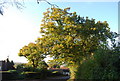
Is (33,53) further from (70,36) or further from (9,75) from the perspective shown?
(70,36)

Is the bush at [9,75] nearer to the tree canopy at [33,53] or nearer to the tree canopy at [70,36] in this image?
the tree canopy at [33,53]

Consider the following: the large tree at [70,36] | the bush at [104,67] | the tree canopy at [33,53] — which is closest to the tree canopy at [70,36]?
the large tree at [70,36]

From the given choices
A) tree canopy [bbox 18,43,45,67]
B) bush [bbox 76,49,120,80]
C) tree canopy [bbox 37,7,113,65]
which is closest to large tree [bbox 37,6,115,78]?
tree canopy [bbox 37,7,113,65]

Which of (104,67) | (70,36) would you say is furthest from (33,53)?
(104,67)

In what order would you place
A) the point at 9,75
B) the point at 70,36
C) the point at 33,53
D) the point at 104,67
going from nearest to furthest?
1. the point at 104,67
2. the point at 70,36
3. the point at 33,53
4. the point at 9,75

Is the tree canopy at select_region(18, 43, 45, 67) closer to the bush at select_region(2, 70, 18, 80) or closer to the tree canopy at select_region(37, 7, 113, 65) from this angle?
the tree canopy at select_region(37, 7, 113, 65)

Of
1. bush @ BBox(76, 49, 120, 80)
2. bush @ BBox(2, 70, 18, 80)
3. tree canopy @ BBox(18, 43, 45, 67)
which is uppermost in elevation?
tree canopy @ BBox(18, 43, 45, 67)

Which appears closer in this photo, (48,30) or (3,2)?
(3,2)

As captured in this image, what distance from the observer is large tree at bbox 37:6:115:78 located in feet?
40.6

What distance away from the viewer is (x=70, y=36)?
1257 cm

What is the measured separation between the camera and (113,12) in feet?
32.3

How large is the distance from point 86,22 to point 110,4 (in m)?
4.08

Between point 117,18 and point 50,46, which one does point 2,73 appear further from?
point 117,18

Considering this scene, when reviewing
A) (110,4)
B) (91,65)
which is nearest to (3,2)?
(91,65)
